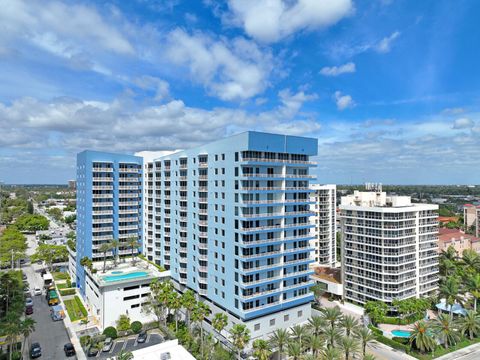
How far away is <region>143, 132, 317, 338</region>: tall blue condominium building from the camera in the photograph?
176 ft

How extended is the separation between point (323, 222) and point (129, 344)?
6554 centimetres

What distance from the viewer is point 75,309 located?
7219 centimetres

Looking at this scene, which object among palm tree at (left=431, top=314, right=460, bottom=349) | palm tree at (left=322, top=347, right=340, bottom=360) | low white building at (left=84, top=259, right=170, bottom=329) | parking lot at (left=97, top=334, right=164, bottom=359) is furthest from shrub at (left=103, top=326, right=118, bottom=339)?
palm tree at (left=431, top=314, right=460, bottom=349)

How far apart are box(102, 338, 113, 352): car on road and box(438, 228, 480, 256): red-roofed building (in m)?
91.2

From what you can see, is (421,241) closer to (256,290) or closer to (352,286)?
(352,286)

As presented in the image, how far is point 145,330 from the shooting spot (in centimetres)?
6169

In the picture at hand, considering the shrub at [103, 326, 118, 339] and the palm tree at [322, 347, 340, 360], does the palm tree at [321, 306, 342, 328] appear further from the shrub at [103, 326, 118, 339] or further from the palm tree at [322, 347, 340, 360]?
the shrub at [103, 326, 118, 339]

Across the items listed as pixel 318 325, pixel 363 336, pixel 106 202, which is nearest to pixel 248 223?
pixel 318 325

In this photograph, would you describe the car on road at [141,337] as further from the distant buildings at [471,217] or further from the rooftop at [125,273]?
the distant buildings at [471,217]

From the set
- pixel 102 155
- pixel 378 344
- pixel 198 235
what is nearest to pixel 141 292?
pixel 198 235

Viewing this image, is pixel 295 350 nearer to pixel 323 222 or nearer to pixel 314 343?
pixel 314 343

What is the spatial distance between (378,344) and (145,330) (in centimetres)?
4328

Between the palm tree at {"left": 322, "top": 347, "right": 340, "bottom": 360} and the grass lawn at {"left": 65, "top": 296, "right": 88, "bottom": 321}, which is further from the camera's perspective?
the grass lawn at {"left": 65, "top": 296, "right": 88, "bottom": 321}

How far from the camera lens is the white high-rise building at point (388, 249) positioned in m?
67.6
